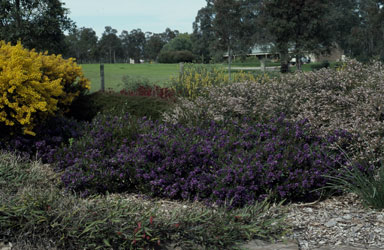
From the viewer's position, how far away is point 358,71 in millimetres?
6258

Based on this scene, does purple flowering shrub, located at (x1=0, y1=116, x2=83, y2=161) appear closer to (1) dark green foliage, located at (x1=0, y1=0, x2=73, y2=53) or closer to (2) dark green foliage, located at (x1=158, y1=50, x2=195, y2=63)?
(1) dark green foliage, located at (x1=0, y1=0, x2=73, y2=53)

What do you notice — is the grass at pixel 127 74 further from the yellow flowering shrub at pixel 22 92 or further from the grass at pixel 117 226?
the grass at pixel 117 226

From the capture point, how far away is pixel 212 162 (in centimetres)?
437

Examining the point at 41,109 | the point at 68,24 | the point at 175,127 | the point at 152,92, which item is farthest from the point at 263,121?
the point at 68,24

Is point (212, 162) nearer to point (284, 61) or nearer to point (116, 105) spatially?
point (116, 105)

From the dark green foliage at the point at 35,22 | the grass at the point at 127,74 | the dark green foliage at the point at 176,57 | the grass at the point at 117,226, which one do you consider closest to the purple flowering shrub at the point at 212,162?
the grass at the point at 117,226

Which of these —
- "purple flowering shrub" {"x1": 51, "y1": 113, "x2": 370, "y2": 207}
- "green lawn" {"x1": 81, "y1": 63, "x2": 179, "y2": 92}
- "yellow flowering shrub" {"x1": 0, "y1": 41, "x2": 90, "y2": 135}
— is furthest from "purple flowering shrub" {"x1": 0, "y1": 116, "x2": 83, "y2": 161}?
"green lawn" {"x1": 81, "y1": 63, "x2": 179, "y2": 92}

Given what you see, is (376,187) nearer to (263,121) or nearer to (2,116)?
(263,121)

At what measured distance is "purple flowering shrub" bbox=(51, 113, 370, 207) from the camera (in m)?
4.07

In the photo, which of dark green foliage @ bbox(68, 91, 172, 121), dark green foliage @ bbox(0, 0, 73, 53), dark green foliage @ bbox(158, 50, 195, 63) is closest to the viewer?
dark green foliage @ bbox(68, 91, 172, 121)

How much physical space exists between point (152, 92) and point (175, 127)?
4959mm

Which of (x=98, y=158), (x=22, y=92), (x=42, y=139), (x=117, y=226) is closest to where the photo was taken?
(x=117, y=226)

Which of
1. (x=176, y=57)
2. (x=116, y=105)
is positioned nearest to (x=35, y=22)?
(x=116, y=105)

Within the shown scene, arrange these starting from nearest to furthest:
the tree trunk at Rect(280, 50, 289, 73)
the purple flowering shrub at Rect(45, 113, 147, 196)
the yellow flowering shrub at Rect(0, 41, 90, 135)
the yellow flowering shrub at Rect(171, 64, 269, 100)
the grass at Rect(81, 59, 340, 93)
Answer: the purple flowering shrub at Rect(45, 113, 147, 196) < the yellow flowering shrub at Rect(0, 41, 90, 135) < the yellow flowering shrub at Rect(171, 64, 269, 100) < the grass at Rect(81, 59, 340, 93) < the tree trunk at Rect(280, 50, 289, 73)
